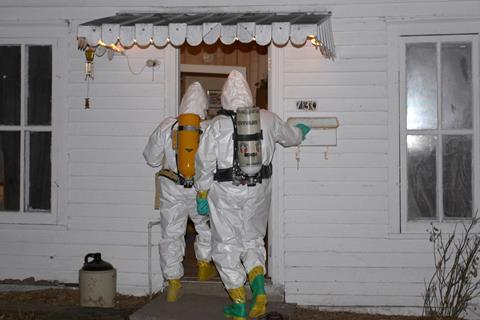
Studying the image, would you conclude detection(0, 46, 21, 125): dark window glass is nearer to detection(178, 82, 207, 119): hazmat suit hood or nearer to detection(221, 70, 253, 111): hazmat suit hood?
detection(178, 82, 207, 119): hazmat suit hood

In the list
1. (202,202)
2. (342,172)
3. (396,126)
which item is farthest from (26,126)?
(396,126)

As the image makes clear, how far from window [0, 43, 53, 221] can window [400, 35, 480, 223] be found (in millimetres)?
3929

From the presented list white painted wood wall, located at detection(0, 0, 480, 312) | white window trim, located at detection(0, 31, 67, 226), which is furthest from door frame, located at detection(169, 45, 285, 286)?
white window trim, located at detection(0, 31, 67, 226)

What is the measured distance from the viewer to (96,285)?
671 centimetres

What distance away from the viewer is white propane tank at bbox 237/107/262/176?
18.7ft

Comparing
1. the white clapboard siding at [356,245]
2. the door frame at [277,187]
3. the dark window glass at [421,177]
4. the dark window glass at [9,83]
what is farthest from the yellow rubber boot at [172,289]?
the dark window glass at [9,83]

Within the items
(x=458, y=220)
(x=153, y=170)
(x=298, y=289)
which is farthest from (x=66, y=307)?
(x=458, y=220)

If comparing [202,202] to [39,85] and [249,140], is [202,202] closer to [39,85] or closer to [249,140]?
[249,140]

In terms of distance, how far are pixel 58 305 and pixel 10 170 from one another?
1.73 metres

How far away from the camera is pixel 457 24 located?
22.3 feet

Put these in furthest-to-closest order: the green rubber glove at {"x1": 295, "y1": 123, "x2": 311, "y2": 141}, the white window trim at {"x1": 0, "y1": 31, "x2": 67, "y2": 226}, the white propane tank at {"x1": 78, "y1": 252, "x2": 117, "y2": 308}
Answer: the white window trim at {"x1": 0, "y1": 31, "x2": 67, "y2": 226}
the white propane tank at {"x1": 78, "y1": 252, "x2": 117, "y2": 308}
the green rubber glove at {"x1": 295, "y1": 123, "x2": 311, "y2": 141}

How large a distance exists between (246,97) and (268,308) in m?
2.07

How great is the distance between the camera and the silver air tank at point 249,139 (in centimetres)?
569

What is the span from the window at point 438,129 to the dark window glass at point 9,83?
4274 mm
